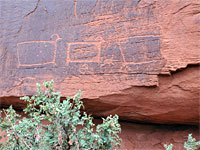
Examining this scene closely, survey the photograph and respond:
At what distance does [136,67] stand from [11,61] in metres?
1.58

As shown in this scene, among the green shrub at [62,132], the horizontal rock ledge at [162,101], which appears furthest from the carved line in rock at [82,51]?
the green shrub at [62,132]

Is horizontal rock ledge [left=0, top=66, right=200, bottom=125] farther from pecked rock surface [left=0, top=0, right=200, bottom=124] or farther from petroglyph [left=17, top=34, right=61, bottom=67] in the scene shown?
petroglyph [left=17, top=34, right=61, bottom=67]

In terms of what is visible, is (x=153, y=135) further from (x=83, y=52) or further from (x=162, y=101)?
(x=83, y=52)

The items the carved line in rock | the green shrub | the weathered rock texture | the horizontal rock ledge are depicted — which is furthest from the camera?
the weathered rock texture

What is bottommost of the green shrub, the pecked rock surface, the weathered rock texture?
the weathered rock texture

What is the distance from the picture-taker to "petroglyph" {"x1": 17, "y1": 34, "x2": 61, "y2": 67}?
2.63 m

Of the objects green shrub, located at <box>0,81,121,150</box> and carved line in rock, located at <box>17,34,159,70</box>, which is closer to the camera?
green shrub, located at <box>0,81,121,150</box>

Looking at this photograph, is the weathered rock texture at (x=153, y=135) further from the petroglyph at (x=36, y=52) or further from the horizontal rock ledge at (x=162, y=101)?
the petroglyph at (x=36, y=52)

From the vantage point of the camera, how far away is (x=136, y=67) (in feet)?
7.28

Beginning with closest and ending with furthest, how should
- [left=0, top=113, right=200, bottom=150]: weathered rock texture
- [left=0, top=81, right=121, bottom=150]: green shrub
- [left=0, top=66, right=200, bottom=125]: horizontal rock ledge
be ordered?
1. [left=0, top=81, right=121, bottom=150]: green shrub
2. [left=0, top=66, right=200, bottom=125]: horizontal rock ledge
3. [left=0, top=113, right=200, bottom=150]: weathered rock texture

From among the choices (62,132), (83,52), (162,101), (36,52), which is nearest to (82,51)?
(83,52)

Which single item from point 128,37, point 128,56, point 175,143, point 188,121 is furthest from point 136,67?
point 175,143

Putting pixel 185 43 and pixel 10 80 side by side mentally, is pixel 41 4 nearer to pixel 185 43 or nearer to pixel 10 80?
pixel 10 80

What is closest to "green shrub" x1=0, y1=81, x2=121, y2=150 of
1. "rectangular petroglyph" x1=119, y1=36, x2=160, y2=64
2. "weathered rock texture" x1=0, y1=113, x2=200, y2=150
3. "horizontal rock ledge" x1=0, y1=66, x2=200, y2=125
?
"horizontal rock ledge" x1=0, y1=66, x2=200, y2=125
